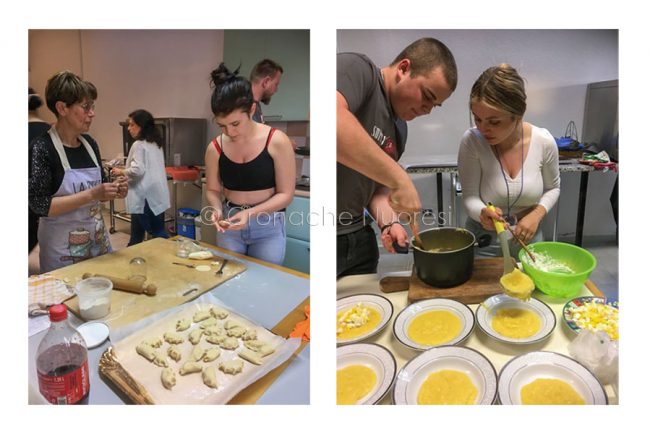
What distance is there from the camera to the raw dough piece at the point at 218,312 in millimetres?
1069

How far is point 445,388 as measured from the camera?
97cm

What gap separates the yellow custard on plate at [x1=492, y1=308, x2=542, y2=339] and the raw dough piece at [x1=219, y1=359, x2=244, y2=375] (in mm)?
→ 609

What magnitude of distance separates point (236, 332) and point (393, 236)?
456 mm

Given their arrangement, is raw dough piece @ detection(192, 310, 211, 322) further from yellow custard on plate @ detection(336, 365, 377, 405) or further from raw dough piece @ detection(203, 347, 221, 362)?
yellow custard on plate @ detection(336, 365, 377, 405)

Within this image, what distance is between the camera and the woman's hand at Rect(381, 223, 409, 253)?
3.48 feet

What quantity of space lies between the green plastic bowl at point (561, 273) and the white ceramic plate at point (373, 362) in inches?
16.6

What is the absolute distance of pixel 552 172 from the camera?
101 centimetres

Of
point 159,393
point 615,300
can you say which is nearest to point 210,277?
point 159,393

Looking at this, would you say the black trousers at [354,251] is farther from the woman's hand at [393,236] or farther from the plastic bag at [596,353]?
the plastic bag at [596,353]

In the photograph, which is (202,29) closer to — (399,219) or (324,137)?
(324,137)

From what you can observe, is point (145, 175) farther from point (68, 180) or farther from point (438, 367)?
point (438, 367)

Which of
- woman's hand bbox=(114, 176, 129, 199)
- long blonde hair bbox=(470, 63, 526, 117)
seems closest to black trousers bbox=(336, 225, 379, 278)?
long blonde hair bbox=(470, 63, 526, 117)

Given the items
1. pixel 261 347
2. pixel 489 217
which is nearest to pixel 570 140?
pixel 489 217

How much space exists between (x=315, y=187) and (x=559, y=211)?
0.61 m
